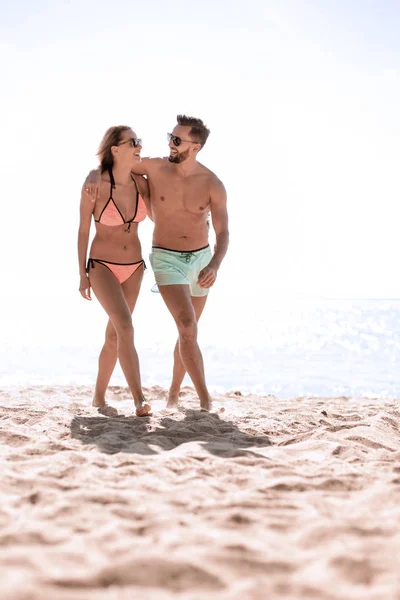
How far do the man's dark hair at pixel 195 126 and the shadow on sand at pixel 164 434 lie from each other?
222 centimetres

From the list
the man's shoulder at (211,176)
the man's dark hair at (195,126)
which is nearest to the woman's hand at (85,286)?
the man's shoulder at (211,176)

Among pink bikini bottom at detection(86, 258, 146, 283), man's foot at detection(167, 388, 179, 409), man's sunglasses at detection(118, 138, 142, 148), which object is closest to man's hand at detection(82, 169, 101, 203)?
man's sunglasses at detection(118, 138, 142, 148)

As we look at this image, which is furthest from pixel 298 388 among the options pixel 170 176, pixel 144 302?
pixel 144 302

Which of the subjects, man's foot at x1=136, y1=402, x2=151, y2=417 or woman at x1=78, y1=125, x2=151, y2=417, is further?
woman at x1=78, y1=125, x2=151, y2=417

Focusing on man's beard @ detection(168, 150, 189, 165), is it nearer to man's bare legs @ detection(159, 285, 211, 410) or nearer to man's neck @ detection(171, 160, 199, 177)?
man's neck @ detection(171, 160, 199, 177)

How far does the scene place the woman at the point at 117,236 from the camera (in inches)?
190

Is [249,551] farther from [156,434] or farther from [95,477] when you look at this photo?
[156,434]

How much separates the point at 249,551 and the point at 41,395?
4.97 m

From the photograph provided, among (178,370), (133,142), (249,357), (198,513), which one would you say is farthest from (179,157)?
(249,357)

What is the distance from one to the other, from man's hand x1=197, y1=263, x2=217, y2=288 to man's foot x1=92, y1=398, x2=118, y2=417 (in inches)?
50.3

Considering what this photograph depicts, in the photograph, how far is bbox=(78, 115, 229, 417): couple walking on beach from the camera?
495 cm

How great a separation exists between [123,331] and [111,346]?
26.0 inches

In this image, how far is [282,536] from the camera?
2.17m

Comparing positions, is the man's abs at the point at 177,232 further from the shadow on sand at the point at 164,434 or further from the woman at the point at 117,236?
the shadow on sand at the point at 164,434
